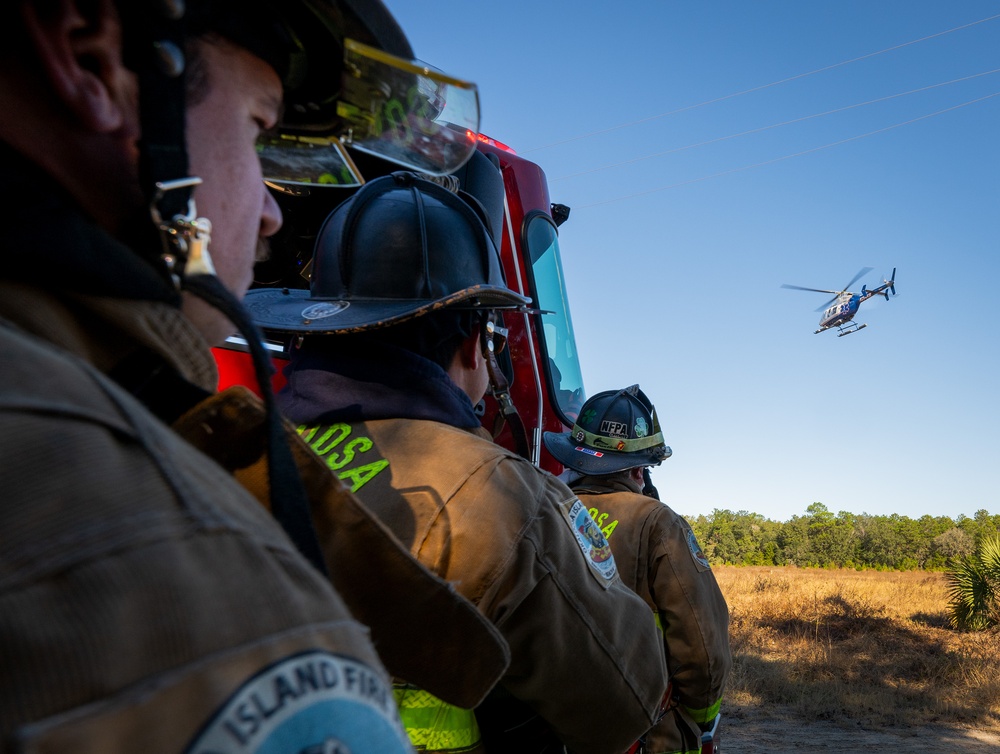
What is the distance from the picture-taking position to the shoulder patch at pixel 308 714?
0.55 meters

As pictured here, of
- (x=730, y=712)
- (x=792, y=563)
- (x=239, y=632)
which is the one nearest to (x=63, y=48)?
(x=239, y=632)

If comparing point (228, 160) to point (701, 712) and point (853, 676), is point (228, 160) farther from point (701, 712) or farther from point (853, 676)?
point (853, 676)

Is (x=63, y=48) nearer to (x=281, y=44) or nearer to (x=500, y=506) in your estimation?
(x=281, y=44)

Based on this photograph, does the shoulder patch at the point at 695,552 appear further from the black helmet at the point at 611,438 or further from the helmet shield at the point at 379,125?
the helmet shield at the point at 379,125

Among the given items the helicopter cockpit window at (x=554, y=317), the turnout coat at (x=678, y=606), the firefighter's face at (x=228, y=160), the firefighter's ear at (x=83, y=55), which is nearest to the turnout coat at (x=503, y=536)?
the firefighter's face at (x=228, y=160)

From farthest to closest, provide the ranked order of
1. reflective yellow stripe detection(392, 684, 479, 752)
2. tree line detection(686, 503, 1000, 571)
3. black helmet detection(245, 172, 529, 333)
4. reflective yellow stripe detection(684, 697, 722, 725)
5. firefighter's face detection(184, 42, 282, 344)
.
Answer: tree line detection(686, 503, 1000, 571), reflective yellow stripe detection(684, 697, 722, 725), black helmet detection(245, 172, 529, 333), reflective yellow stripe detection(392, 684, 479, 752), firefighter's face detection(184, 42, 282, 344)

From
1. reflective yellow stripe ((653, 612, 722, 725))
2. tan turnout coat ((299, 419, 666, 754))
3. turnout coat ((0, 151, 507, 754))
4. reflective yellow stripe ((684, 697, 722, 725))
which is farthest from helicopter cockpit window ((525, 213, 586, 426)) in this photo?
turnout coat ((0, 151, 507, 754))

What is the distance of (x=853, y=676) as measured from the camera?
13.5 metres

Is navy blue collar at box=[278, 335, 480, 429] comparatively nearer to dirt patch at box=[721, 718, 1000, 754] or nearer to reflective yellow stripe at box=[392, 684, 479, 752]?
reflective yellow stripe at box=[392, 684, 479, 752]

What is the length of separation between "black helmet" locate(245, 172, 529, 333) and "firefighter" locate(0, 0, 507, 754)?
1069mm

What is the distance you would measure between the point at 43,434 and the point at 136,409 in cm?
9

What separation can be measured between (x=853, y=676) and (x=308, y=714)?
48.6 ft

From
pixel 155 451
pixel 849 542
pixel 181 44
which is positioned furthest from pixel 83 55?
pixel 849 542

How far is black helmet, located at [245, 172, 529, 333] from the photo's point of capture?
2.30m
